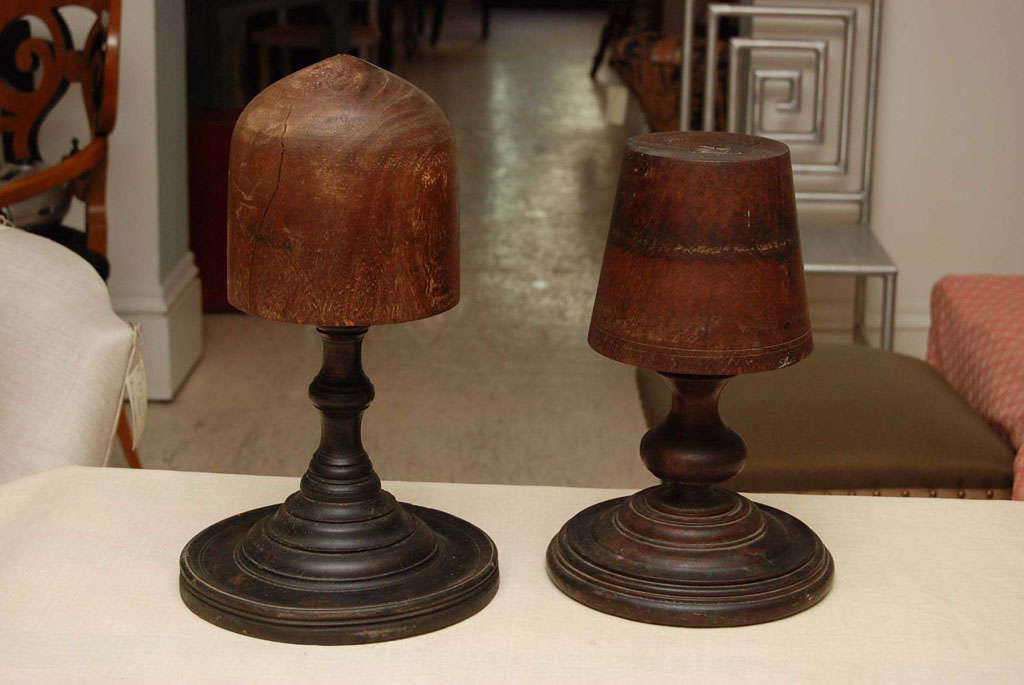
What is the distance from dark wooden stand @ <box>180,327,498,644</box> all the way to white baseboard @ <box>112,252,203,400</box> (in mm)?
2110

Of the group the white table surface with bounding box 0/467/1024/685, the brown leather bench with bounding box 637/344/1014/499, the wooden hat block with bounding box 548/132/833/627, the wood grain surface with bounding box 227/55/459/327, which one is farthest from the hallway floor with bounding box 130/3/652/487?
the wood grain surface with bounding box 227/55/459/327

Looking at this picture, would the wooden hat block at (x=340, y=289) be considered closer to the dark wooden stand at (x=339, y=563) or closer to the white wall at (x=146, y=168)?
the dark wooden stand at (x=339, y=563)

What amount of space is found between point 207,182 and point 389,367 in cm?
82

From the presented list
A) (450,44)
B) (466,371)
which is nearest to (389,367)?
(466,371)

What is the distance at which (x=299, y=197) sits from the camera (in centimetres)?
87

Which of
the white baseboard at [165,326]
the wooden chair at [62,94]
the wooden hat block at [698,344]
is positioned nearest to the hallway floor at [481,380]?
the white baseboard at [165,326]

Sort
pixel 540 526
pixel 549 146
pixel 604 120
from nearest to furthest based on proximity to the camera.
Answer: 1. pixel 540 526
2. pixel 549 146
3. pixel 604 120

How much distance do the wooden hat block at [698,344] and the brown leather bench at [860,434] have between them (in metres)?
0.75

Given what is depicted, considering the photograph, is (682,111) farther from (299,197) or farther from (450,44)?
(450,44)

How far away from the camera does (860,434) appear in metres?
1.80

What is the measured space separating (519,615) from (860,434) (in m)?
0.98

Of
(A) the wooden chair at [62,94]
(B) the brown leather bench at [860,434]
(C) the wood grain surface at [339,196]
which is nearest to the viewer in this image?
(C) the wood grain surface at [339,196]

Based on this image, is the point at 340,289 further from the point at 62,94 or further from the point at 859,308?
the point at 859,308

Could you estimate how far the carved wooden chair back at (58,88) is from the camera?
7.98 feet
